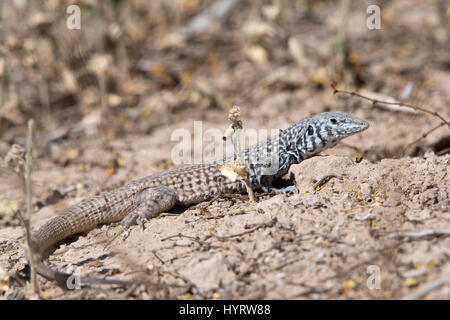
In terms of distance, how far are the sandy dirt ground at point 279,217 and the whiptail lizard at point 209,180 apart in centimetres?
18

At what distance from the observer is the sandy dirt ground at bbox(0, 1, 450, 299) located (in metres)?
3.55

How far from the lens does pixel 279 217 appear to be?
427 centimetres

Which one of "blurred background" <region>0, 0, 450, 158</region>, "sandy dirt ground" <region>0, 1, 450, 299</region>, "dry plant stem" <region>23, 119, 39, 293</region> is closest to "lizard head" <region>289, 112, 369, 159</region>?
"sandy dirt ground" <region>0, 1, 450, 299</region>

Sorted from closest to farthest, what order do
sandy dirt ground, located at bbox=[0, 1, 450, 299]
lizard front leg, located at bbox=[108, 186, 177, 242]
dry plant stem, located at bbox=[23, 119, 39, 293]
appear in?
dry plant stem, located at bbox=[23, 119, 39, 293], sandy dirt ground, located at bbox=[0, 1, 450, 299], lizard front leg, located at bbox=[108, 186, 177, 242]

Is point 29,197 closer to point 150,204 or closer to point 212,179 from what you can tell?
point 150,204

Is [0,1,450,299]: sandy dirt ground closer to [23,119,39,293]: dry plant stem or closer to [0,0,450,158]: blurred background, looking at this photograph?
[0,0,450,158]: blurred background

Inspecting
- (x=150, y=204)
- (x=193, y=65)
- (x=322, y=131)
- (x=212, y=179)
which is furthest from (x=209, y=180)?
(x=193, y=65)

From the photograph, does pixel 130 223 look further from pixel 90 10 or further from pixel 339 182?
pixel 90 10

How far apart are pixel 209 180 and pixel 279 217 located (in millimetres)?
1381

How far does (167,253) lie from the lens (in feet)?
13.6

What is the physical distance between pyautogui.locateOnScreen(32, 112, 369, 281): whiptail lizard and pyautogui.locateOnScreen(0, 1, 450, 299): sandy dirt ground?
184 mm

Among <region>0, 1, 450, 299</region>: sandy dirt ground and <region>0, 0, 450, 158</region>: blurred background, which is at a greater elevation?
<region>0, 0, 450, 158</region>: blurred background

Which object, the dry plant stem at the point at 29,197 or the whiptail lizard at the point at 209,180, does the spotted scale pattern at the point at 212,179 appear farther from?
the dry plant stem at the point at 29,197
